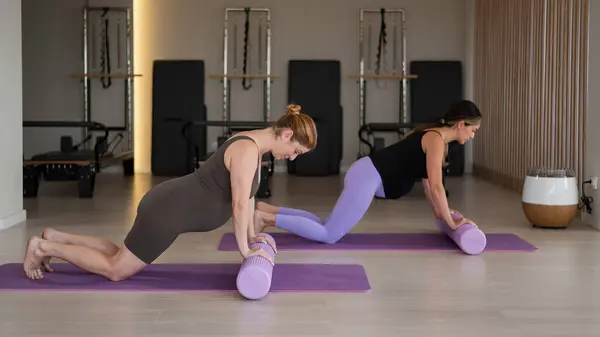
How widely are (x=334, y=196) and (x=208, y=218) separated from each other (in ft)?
13.3

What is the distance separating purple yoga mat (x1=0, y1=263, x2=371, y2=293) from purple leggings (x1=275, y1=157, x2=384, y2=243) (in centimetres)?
54

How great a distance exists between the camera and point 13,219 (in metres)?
5.47

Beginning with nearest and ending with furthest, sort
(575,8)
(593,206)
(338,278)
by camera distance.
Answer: (338,278)
(593,206)
(575,8)

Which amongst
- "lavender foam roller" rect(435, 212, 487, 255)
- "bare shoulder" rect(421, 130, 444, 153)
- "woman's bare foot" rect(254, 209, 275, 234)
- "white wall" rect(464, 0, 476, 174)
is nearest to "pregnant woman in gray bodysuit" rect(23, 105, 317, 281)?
"woman's bare foot" rect(254, 209, 275, 234)

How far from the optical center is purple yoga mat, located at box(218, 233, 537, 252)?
4.58 m

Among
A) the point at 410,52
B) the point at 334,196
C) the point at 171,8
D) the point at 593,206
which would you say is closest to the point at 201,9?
the point at 171,8

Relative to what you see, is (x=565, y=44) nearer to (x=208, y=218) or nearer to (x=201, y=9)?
(x=208, y=218)

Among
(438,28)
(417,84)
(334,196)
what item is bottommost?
(334,196)

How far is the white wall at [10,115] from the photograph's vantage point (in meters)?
5.31

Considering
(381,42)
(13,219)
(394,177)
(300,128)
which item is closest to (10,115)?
(13,219)

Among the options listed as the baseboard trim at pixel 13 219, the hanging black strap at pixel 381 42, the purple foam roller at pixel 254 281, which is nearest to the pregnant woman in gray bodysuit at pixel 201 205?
the purple foam roller at pixel 254 281

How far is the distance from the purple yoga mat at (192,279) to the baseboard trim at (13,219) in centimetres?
137

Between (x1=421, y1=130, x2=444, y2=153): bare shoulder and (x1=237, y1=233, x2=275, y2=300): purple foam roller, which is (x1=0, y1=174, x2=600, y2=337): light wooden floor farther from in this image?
(x1=421, y1=130, x2=444, y2=153): bare shoulder

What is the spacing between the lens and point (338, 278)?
12.3 ft
